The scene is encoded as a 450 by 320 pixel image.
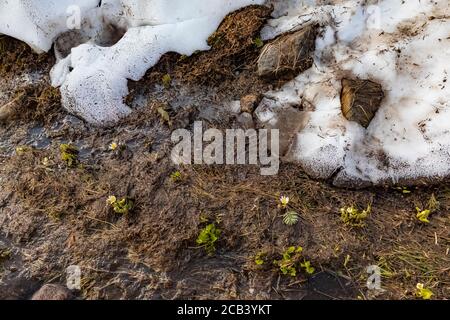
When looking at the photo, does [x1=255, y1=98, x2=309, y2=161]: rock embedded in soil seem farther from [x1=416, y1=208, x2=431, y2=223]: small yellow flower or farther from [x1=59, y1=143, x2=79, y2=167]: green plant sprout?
[x1=59, y1=143, x2=79, y2=167]: green plant sprout

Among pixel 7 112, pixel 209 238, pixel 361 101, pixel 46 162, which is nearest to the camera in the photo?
pixel 209 238

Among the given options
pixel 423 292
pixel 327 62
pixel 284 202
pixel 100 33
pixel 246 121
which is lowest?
pixel 423 292

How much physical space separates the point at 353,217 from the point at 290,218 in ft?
2.03

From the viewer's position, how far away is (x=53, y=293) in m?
3.80

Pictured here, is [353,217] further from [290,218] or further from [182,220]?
[182,220]

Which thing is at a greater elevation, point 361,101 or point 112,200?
point 361,101

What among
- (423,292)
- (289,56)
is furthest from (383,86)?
(423,292)

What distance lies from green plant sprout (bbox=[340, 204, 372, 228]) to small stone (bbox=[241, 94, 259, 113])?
160cm

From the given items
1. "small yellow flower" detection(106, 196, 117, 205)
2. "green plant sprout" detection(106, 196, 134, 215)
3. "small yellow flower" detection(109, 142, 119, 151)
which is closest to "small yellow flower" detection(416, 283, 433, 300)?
"green plant sprout" detection(106, 196, 134, 215)

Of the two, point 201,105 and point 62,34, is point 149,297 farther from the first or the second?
point 62,34

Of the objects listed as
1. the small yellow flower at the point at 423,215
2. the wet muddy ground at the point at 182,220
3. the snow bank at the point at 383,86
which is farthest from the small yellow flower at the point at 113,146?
the small yellow flower at the point at 423,215

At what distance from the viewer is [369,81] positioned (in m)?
4.79

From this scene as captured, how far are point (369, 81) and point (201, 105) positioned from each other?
6.46 ft
